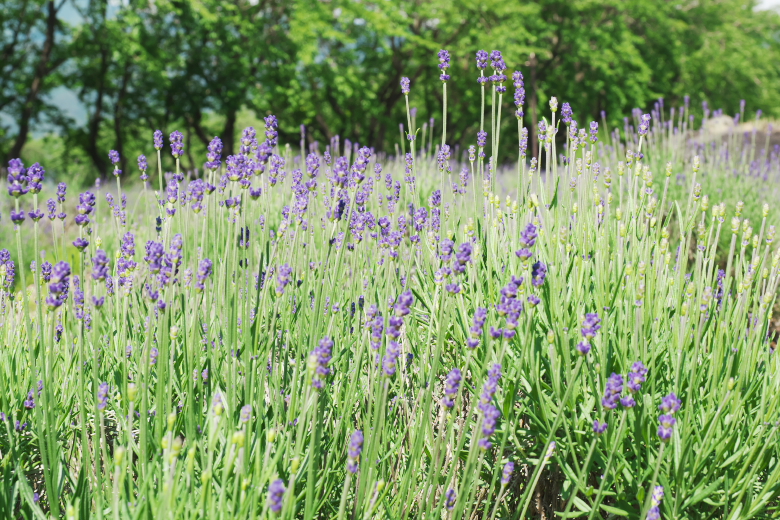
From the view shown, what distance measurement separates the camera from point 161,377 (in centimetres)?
158

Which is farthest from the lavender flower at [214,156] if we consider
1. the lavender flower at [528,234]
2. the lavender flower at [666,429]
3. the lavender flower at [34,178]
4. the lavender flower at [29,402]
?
the lavender flower at [666,429]

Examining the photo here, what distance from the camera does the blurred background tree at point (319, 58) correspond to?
17031 mm

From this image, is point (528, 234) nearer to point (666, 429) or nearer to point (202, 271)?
point (666, 429)

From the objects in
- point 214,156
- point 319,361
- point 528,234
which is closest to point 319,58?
point 214,156

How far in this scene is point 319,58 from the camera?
1842 cm

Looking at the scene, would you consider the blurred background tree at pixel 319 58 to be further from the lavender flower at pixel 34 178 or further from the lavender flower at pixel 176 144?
the lavender flower at pixel 34 178

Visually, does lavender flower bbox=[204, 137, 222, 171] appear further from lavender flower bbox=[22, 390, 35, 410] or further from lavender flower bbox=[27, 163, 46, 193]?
lavender flower bbox=[22, 390, 35, 410]

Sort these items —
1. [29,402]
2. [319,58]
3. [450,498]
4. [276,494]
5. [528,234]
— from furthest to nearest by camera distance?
[319,58] → [29,402] → [450,498] → [528,234] → [276,494]

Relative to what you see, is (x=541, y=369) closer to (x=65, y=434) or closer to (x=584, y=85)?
(x=65, y=434)

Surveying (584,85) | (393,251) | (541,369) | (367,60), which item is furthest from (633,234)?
(584,85)

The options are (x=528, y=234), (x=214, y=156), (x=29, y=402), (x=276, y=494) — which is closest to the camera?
(x=276, y=494)

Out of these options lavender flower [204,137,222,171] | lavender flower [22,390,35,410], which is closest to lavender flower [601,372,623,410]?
lavender flower [204,137,222,171]

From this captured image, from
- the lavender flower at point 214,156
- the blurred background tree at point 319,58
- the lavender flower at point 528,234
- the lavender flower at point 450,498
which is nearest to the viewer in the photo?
the lavender flower at point 528,234

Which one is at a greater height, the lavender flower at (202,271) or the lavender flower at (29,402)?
the lavender flower at (202,271)
